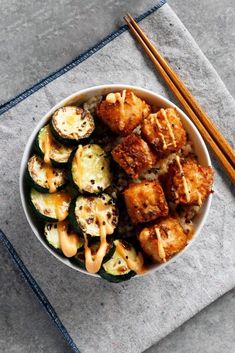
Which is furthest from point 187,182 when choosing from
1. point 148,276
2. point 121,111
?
point 148,276

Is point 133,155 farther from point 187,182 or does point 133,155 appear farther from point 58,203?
point 58,203

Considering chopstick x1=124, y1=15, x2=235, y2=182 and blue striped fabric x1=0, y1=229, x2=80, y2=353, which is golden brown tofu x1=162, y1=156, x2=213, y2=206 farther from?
blue striped fabric x1=0, y1=229, x2=80, y2=353

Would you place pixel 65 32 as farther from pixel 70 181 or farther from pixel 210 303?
pixel 210 303

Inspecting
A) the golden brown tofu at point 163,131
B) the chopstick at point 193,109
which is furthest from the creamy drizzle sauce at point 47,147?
the chopstick at point 193,109

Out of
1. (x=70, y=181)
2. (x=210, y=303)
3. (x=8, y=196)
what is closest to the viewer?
(x=70, y=181)

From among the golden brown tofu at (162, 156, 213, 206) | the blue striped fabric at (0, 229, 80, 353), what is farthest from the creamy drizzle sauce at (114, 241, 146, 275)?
the blue striped fabric at (0, 229, 80, 353)

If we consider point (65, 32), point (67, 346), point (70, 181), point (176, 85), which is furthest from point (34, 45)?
point (67, 346)

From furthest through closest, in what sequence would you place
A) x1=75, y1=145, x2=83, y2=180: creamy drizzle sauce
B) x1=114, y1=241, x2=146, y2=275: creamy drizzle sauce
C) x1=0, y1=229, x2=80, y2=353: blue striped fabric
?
1. x1=0, y1=229, x2=80, y2=353: blue striped fabric
2. x1=114, y1=241, x2=146, y2=275: creamy drizzle sauce
3. x1=75, y1=145, x2=83, y2=180: creamy drizzle sauce
